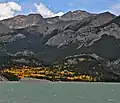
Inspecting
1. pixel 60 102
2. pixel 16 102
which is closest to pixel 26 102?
pixel 16 102

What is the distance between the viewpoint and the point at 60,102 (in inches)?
5143

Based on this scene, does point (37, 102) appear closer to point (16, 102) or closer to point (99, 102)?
point (16, 102)

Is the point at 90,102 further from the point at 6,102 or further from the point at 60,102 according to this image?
the point at 6,102

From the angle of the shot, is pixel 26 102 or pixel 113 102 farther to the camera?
pixel 113 102

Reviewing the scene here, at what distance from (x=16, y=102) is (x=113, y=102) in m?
33.7

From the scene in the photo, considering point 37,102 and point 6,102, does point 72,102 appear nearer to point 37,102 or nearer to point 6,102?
point 37,102

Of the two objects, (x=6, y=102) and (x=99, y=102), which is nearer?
(x=6, y=102)

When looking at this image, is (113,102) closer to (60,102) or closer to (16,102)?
(60,102)

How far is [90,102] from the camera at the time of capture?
443 ft

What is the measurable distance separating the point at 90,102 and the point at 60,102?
1139 centimetres

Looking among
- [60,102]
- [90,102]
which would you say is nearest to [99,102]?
[90,102]

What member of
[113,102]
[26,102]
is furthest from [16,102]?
[113,102]

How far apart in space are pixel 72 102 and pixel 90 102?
23.5 ft

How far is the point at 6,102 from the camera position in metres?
124
